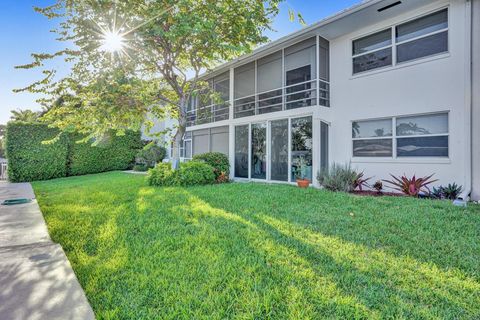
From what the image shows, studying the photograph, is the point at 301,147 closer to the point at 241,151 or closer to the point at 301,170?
the point at 301,170

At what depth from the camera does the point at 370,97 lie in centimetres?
952

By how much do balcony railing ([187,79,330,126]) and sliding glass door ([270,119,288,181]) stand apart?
83 cm

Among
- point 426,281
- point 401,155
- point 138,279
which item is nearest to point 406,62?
point 401,155

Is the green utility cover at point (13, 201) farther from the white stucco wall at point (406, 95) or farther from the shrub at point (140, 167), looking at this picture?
the white stucco wall at point (406, 95)

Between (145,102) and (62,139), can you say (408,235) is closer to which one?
(145,102)

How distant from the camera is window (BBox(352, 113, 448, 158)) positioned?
26.7ft

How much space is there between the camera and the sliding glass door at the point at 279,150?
1099cm

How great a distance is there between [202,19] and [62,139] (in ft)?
39.0

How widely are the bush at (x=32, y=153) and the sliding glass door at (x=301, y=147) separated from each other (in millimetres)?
12607

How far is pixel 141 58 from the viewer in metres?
9.77

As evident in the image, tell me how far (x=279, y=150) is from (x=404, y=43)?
18.5 feet

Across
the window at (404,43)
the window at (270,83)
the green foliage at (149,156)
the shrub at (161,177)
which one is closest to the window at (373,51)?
the window at (404,43)

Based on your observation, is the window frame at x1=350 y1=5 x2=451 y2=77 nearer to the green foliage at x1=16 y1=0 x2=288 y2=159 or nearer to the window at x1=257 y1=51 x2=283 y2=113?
the window at x1=257 y1=51 x2=283 y2=113

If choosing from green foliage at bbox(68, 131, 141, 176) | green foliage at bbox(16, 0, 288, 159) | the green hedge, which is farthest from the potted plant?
the green hedge
